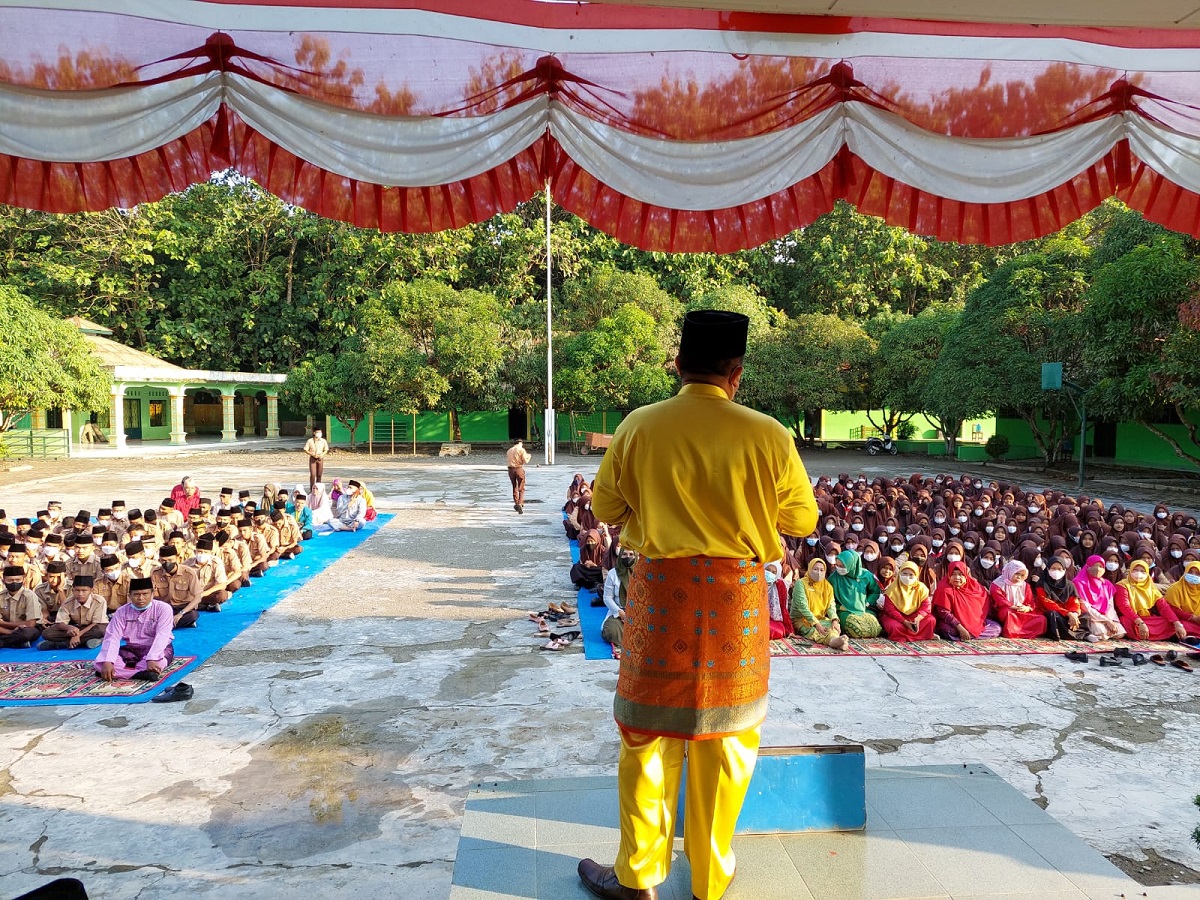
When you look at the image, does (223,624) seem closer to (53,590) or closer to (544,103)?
(53,590)

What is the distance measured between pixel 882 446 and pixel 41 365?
26.4 metres

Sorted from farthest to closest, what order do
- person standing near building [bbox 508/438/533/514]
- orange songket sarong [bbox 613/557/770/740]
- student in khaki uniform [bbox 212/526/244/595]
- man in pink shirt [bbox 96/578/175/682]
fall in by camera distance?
1. person standing near building [bbox 508/438/533/514]
2. student in khaki uniform [bbox 212/526/244/595]
3. man in pink shirt [bbox 96/578/175/682]
4. orange songket sarong [bbox 613/557/770/740]

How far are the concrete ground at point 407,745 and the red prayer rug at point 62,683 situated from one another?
0.87 feet

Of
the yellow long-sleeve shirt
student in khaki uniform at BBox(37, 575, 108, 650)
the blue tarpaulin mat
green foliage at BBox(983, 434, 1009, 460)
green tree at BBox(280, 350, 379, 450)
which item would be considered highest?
green tree at BBox(280, 350, 379, 450)

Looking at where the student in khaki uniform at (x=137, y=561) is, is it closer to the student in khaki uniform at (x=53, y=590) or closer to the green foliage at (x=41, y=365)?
the student in khaki uniform at (x=53, y=590)

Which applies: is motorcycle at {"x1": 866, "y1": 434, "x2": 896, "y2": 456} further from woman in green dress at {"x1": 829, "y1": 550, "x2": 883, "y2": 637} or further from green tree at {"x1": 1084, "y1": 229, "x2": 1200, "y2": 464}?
woman in green dress at {"x1": 829, "y1": 550, "x2": 883, "y2": 637}

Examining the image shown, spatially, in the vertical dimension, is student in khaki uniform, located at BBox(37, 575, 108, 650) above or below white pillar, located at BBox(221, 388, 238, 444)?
below

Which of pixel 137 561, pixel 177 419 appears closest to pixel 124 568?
pixel 137 561

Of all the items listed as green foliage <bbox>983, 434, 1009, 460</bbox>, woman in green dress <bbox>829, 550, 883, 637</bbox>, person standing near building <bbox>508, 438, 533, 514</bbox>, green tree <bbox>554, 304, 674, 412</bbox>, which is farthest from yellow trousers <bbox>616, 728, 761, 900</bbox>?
green foliage <bbox>983, 434, 1009, 460</bbox>

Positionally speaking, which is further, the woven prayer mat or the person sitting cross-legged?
the person sitting cross-legged

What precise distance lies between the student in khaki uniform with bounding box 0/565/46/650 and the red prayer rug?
463 mm

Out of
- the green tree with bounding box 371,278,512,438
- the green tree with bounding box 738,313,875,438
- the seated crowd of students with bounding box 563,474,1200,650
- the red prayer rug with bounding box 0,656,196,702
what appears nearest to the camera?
the red prayer rug with bounding box 0,656,196,702

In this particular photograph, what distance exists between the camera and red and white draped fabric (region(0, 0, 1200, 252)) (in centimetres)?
273

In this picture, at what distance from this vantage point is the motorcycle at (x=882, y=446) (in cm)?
2964
